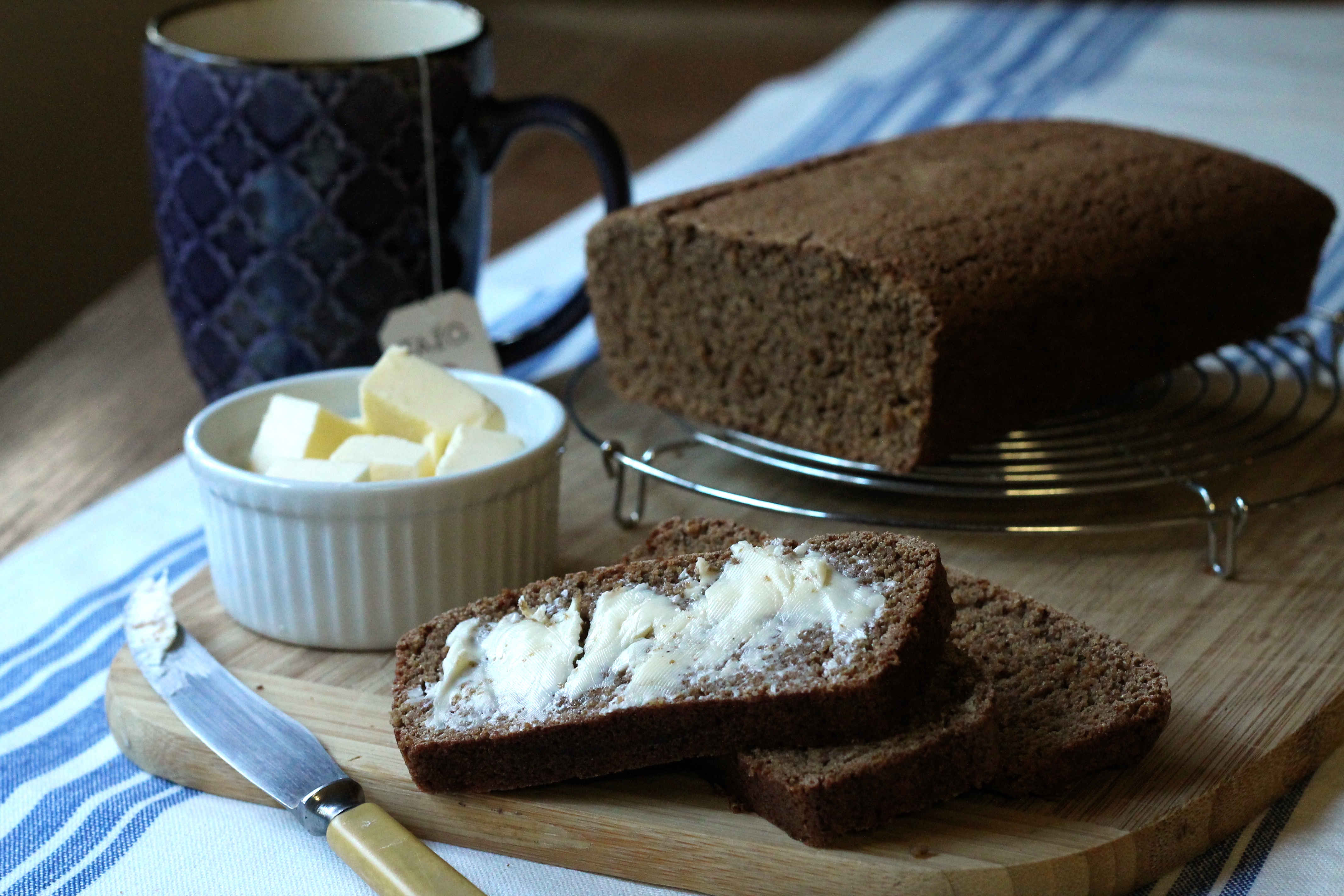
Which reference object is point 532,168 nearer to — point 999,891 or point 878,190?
point 878,190

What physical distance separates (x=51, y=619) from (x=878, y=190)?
1098mm

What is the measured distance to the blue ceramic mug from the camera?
70.7 inches

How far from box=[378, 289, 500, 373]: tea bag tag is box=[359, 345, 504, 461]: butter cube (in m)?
0.40

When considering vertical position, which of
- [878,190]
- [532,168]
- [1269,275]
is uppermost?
[878,190]

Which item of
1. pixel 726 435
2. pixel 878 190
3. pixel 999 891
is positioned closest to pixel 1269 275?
pixel 878 190

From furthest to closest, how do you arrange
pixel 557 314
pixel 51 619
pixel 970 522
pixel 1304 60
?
pixel 1304 60
pixel 557 314
pixel 970 522
pixel 51 619

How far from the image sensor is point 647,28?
4738mm

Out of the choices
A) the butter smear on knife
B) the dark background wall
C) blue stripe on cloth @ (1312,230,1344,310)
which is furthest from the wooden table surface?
blue stripe on cloth @ (1312,230,1344,310)

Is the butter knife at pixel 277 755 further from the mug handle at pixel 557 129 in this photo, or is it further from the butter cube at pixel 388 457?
the mug handle at pixel 557 129

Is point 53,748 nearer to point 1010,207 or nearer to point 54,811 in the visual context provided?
point 54,811

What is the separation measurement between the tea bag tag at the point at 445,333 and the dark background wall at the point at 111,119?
1.05 metres

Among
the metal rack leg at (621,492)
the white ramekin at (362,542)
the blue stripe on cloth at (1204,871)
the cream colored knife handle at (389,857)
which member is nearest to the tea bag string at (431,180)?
the metal rack leg at (621,492)

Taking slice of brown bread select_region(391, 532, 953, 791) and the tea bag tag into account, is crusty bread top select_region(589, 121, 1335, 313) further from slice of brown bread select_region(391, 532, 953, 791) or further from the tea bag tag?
slice of brown bread select_region(391, 532, 953, 791)

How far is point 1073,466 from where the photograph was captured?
5.36 ft
